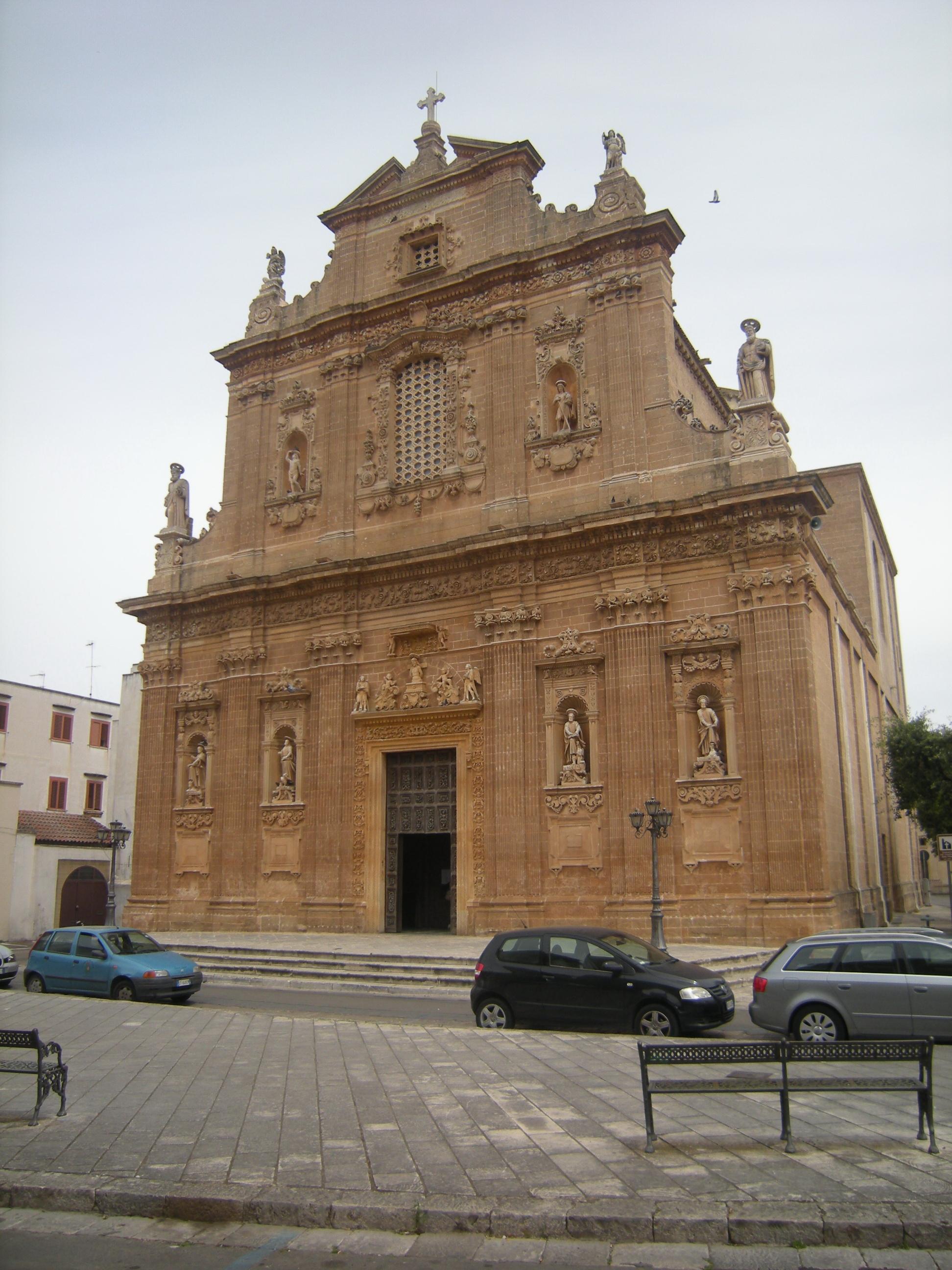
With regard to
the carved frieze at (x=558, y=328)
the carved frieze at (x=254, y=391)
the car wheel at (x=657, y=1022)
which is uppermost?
the carved frieze at (x=254, y=391)

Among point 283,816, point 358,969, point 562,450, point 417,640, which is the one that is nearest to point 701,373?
point 562,450

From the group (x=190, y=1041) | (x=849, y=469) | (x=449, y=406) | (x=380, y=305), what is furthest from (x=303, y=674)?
(x=849, y=469)

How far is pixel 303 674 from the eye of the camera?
2819 cm

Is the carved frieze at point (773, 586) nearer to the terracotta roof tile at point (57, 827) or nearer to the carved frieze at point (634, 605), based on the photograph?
the carved frieze at point (634, 605)

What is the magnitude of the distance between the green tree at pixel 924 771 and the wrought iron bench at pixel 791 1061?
898 inches

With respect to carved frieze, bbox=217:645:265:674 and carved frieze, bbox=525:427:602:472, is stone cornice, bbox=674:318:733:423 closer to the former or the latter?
carved frieze, bbox=525:427:602:472

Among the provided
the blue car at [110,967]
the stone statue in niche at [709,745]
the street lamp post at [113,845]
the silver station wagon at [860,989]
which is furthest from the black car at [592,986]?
the street lamp post at [113,845]

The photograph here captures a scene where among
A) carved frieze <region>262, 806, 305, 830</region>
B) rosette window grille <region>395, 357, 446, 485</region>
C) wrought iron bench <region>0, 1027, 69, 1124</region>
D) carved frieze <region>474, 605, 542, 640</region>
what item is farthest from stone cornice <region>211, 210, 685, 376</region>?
wrought iron bench <region>0, 1027, 69, 1124</region>

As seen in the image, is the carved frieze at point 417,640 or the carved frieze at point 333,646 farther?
the carved frieze at point 333,646

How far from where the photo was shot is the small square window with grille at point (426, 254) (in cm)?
2917

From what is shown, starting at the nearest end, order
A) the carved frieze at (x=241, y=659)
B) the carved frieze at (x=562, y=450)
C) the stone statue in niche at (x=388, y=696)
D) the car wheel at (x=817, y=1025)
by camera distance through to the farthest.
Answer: the car wheel at (x=817, y=1025)
the carved frieze at (x=562, y=450)
the stone statue in niche at (x=388, y=696)
the carved frieze at (x=241, y=659)

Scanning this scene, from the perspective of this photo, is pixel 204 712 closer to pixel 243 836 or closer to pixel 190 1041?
pixel 243 836

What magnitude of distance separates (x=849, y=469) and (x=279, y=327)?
20.0m

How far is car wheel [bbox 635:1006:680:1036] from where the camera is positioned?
40.6 ft
